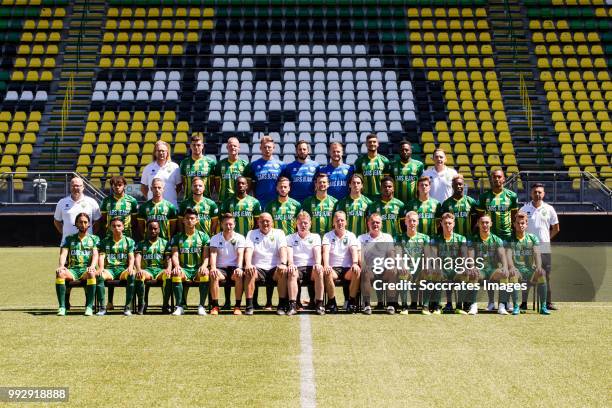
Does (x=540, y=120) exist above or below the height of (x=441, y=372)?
above

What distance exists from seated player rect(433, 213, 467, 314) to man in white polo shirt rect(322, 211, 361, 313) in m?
0.85

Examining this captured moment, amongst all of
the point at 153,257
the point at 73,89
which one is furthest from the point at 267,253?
the point at 73,89

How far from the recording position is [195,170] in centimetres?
1132

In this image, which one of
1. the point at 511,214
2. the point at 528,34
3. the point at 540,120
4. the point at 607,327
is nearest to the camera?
the point at 607,327

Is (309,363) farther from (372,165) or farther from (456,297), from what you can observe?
(372,165)

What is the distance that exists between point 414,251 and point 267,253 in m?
1.55

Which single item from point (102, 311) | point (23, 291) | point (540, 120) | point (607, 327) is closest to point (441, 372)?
point (607, 327)

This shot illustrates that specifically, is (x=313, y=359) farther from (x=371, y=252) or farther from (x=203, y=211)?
(x=203, y=211)

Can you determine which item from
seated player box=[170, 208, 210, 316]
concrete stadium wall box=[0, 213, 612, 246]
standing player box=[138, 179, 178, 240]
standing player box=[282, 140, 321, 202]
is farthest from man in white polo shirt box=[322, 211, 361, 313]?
concrete stadium wall box=[0, 213, 612, 246]

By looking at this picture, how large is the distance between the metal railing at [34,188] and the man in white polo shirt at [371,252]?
11.8m

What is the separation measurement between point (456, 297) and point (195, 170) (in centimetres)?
335

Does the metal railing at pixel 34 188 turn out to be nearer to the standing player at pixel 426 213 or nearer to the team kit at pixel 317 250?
the team kit at pixel 317 250

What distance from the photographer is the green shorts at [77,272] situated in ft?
33.6

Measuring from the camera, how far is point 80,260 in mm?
10375
